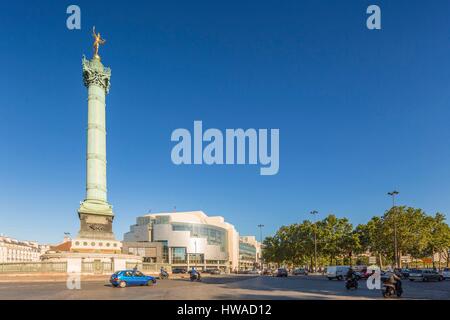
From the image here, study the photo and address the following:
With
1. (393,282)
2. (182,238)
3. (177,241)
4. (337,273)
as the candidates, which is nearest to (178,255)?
(177,241)

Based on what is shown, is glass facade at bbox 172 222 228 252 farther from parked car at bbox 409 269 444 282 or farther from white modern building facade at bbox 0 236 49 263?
parked car at bbox 409 269 444 282

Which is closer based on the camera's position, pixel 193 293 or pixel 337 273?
pixel 193 293

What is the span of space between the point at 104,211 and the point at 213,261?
90.1m

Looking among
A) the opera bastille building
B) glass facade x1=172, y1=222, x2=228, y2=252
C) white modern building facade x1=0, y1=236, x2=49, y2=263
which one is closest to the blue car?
the opera bastille building

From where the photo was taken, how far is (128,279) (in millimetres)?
28031

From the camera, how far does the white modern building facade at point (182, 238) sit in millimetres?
121219

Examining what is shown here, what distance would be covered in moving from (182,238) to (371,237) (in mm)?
59742

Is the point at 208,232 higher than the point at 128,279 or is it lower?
lower

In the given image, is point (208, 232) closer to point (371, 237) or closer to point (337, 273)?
point (371, 237)

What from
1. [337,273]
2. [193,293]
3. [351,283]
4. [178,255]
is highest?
[193,293]
